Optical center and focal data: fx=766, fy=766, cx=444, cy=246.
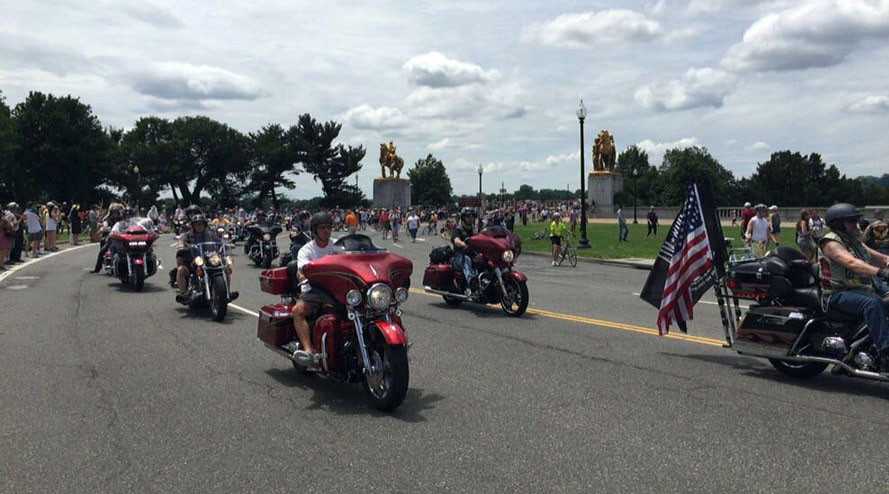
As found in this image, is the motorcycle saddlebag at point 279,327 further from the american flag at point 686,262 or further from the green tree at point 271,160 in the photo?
the green tree at point 271,160

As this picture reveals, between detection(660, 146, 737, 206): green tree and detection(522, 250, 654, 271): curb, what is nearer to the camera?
detection(522, 250, 654, 271): curb

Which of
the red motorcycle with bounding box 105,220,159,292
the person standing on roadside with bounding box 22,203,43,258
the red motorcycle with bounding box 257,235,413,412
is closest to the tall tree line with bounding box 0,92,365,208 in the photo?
the person standing on roadside with bounding box 22,203,43,258

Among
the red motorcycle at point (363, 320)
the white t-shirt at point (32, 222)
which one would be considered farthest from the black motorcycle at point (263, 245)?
the red motorcycle at point (363, 320)

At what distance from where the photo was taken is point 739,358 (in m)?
8.66

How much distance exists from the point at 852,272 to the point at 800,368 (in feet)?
3.65

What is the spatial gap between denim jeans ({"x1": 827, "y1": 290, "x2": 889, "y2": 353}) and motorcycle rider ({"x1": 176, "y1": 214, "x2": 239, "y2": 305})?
953cm

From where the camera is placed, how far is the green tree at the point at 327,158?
117812mm

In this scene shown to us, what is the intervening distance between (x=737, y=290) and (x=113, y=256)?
1400cm

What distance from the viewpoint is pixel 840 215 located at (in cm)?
716

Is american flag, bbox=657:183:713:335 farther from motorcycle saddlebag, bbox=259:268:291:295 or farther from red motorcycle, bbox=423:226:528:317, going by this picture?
motorcycle saddlebag, bbox=259:268:291:295

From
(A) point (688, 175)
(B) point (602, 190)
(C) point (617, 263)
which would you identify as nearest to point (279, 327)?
(C) point (617, 263)

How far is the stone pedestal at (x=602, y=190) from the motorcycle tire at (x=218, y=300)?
6311 cm

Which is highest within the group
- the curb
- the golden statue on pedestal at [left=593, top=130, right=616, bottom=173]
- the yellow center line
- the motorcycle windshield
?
the golden statue on pedestal at [left=593, top=130, right=616, bottom=173]

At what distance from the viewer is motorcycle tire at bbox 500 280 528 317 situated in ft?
40.4
